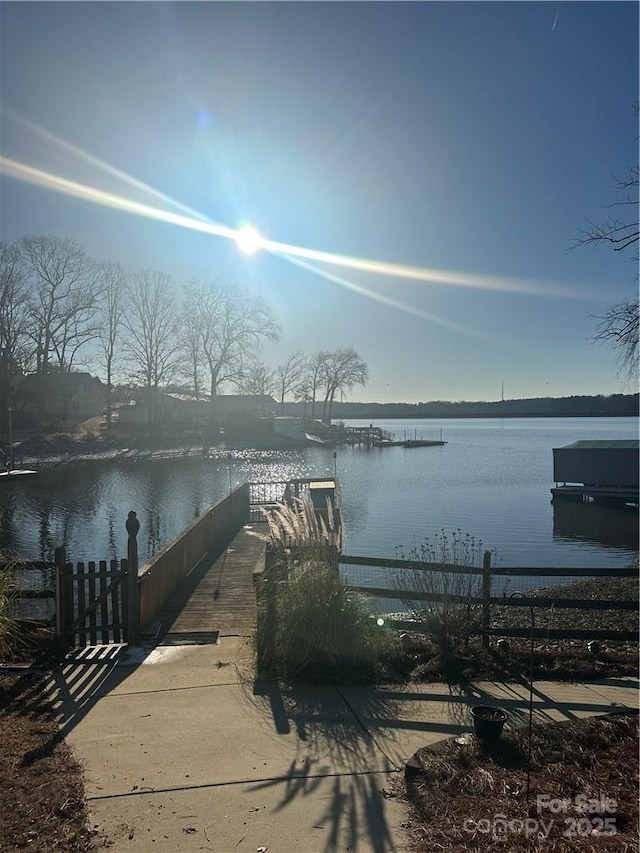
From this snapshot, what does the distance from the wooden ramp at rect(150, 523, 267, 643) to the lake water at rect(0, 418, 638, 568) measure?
12.2ft

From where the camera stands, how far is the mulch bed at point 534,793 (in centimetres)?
314

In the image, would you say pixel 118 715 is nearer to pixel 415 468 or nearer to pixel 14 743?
pixel 14 743

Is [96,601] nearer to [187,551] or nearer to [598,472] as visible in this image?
[187,551]

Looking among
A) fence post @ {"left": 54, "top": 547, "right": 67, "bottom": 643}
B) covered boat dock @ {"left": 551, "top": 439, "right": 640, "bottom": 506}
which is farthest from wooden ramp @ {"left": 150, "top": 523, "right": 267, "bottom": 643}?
covered boat dock @ {"left": 551, "top": 439, "right": 640, "bottom": 506}

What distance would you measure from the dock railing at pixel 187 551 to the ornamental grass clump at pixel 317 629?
2350 millimetres

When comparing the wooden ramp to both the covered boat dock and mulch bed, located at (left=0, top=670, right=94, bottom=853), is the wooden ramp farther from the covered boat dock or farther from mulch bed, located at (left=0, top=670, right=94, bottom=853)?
the covered boat dock

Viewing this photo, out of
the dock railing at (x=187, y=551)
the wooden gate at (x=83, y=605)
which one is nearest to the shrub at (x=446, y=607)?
the wooden gate at (x=83, y=605)

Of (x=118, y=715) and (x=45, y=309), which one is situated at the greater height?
(x=45, y=309)

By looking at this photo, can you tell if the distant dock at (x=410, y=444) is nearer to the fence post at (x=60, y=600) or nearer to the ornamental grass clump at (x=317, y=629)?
the fence post at (x=60, y=600)

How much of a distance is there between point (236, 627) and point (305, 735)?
12.9 ft

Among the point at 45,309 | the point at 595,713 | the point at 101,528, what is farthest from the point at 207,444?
the point at 595,713

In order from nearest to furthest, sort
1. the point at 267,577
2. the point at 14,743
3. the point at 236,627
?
the point at 14,743
the point at 267,577
the point at 236,627

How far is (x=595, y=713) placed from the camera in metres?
5.05

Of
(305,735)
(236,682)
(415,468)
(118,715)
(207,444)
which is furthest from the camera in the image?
(207,444)
